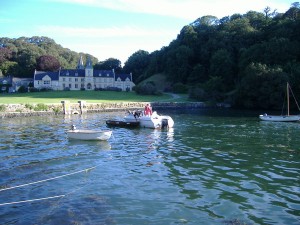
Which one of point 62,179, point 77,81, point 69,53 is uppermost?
point 69,53

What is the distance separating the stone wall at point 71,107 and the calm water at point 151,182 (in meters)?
29.8

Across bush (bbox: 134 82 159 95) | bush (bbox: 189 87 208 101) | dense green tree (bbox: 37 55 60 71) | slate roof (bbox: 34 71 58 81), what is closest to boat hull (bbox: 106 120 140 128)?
bush (bbox: 189 87 208 101)

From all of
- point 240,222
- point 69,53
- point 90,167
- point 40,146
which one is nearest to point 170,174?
point 90,167

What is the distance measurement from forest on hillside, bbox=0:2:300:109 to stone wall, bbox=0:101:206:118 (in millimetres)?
14562

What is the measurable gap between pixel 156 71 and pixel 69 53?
217 ft

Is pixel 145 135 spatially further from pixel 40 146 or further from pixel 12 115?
pixel 12 115

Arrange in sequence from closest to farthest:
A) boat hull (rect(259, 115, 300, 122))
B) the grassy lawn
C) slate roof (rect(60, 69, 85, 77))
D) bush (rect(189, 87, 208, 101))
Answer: boat hull (rect(259, 115, 300, 122)) → the grassy lawn → bush (rect(189, 87, 208, 101)) → slate roof (rect(60, 69, 85, 77))

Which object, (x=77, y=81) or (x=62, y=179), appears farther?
(x=77, y=81)

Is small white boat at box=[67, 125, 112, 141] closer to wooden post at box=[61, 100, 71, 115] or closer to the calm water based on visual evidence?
the calm water

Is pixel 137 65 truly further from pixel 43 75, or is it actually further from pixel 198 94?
pixel 198 94

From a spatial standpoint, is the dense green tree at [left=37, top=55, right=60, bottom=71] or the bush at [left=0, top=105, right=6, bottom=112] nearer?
the bush at [left=0, top=105, right=6, bottom=112]

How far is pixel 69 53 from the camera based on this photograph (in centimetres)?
18550

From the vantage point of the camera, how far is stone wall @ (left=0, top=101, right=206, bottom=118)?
55.2 meters

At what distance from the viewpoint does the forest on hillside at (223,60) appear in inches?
2904
